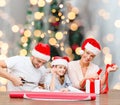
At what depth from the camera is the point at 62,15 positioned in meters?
2.88

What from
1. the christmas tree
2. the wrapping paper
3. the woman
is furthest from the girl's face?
the christmas tree

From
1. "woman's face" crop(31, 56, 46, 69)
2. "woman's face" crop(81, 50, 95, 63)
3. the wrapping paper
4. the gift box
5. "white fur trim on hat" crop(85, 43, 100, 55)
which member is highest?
"white fur trim on hat" crop(85, 43, 100, 55)

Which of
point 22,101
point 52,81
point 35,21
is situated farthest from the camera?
point 35,21

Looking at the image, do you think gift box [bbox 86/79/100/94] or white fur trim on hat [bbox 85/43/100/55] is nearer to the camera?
gift box [bbox 86/79/100/94]

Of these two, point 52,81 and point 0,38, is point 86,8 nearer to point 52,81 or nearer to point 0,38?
point 0,38

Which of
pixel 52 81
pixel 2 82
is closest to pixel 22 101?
pixel 52 81

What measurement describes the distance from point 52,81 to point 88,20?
1.05 metres

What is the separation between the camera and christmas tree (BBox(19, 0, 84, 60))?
9.36 feet

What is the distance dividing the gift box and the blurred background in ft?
3.21

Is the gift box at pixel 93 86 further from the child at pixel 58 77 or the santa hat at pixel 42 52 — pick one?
the santa hat at pixel 42 52

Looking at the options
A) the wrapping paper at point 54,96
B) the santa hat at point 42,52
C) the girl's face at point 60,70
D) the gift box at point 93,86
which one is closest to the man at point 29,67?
the santa hat at point 42,52

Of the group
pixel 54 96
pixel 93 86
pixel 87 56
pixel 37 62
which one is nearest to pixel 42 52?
pixel 37 62

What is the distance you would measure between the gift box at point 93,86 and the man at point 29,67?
1.24ft

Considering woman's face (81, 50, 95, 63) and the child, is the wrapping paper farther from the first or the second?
woman's face (81, 50, 95, 63)
